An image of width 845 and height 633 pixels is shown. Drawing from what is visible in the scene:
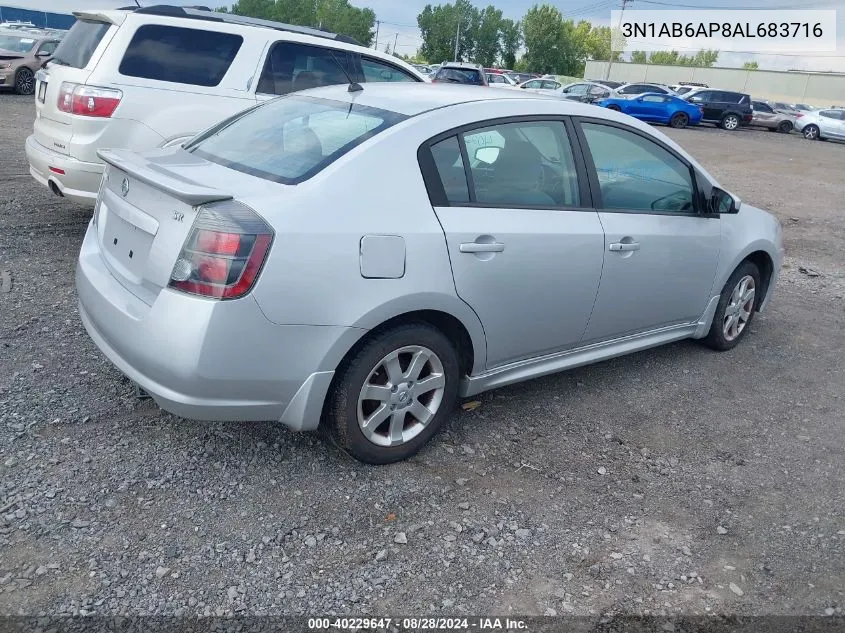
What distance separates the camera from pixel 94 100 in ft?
18.6

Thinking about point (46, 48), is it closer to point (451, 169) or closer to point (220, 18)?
point (220, 18)

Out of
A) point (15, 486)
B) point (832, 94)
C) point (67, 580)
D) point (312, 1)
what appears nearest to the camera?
point (67, 580)

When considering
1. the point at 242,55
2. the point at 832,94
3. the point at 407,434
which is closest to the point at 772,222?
the point at 407,434

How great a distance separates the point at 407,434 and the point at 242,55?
13.9ft

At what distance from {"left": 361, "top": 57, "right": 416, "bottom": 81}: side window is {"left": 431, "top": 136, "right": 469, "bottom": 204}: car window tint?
13.5ft

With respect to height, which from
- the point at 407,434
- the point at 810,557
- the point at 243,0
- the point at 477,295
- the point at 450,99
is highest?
the point at 243,0

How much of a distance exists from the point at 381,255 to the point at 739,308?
10.6 feet

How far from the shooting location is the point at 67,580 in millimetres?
2605


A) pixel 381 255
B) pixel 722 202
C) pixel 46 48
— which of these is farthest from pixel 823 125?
pixel 381 255

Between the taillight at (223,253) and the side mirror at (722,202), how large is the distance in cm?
303

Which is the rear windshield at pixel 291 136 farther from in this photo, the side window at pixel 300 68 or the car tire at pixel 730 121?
the car tire at pixel 730 121

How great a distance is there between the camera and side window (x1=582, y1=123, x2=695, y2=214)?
13.5 feet

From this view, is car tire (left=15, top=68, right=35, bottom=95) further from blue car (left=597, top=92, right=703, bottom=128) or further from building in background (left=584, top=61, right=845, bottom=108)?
building in background (left=584, top=61, right=845, bottom=108)

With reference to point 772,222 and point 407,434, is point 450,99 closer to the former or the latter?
point 407,434
